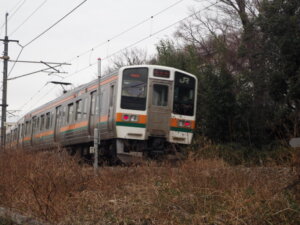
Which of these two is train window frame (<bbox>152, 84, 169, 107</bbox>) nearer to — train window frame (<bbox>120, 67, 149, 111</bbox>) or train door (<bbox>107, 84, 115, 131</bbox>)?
train window frame (<bbox>120, 67, 149, 111</bbox>)

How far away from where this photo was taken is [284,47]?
17.8m

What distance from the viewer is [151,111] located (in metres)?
13.3

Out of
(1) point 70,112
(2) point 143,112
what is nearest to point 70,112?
(1) point 70,112

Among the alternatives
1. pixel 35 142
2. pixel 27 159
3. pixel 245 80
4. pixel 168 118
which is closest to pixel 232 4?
pixel 245 80

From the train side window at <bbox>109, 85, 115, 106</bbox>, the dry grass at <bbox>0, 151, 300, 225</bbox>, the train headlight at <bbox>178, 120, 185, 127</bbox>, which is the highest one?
the train side window at <bbox>109, 85, 115, 106</bbox>


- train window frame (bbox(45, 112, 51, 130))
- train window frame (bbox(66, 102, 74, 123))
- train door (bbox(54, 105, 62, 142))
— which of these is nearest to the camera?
train window frame (bbox(66, 102, 74, 123))

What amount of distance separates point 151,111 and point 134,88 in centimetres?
76

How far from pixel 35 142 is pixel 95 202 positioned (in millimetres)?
16230

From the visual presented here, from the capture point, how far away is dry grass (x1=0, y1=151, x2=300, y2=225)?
518cm

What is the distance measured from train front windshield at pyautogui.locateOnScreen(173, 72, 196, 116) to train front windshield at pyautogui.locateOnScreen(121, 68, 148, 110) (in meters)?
0.97

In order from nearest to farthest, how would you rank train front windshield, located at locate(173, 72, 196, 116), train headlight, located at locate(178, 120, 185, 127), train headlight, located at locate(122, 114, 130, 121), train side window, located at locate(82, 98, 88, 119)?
1. train headlight, located at locate(122, 114, 130, 121)
2. train headlight, located at locate(178, 120, 185, 127)
3. train front windshield, located at locate(173, 72, 196, 116)
4. train side window, located at locate(82, 98, 88, 119)

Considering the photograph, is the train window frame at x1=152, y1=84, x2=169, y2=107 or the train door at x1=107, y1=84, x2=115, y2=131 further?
the train window frame at x1=152, y1=84, x2=169, y2=107

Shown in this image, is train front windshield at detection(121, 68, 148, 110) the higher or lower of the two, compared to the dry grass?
higher

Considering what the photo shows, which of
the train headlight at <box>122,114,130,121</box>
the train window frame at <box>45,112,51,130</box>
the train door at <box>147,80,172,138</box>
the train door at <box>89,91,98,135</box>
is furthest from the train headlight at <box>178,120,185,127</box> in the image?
the train window frame at <box>45,112,51,130</box>
